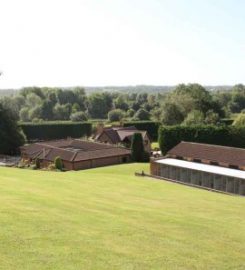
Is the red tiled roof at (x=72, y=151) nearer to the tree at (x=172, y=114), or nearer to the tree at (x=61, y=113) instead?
the tree at (x=172, y=114)

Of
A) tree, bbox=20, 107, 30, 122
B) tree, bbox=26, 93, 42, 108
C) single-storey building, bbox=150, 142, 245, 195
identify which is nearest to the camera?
single-storey building, bbox=150, 142, 245, 195

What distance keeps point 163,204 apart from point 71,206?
235 inches

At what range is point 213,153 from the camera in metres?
43.8

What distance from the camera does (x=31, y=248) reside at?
12062mm

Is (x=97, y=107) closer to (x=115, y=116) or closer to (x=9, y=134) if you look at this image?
(x=115, y=116)

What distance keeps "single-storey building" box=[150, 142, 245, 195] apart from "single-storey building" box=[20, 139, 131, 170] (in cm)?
833

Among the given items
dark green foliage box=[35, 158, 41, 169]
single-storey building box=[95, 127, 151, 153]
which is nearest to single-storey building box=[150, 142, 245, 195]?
dark green foliage box=[35, 158, 41, 169]

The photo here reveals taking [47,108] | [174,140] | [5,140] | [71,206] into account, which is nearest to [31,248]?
[71,206]

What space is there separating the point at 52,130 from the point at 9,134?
1580cm

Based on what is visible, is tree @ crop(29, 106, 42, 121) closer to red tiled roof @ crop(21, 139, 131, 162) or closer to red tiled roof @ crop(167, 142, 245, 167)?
red tiled roof @ crop(21, 139, 131, 162)

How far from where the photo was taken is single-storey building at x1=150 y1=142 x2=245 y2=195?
36.5 metres

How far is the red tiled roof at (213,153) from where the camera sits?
41344 mm

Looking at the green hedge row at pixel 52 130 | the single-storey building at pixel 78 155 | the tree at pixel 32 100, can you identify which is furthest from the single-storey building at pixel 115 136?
the tree at pixel 32 100

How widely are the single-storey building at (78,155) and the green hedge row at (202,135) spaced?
571 centimetres
